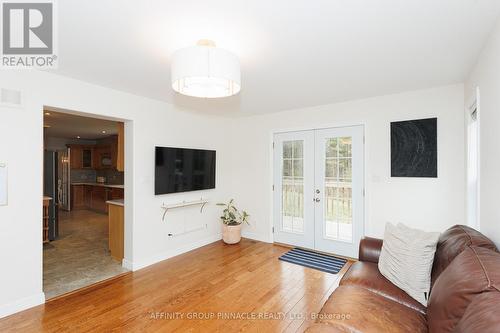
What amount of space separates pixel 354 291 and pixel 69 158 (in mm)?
8995

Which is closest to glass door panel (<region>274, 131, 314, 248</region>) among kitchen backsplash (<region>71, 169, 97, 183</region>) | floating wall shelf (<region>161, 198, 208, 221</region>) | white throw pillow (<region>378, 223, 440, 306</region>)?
floating wall shelf (<region>161, 198, 208, 221</region>)

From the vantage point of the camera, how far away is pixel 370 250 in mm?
2408

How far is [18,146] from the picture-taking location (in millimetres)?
2391

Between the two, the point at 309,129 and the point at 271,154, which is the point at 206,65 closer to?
the point at 309,129

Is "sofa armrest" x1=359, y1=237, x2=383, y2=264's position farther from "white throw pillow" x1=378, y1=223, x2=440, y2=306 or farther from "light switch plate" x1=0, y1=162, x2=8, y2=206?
"light switch plate" x1=0, y1=162, x2=8, y2=206

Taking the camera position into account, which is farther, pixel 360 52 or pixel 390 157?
pixel 390 157

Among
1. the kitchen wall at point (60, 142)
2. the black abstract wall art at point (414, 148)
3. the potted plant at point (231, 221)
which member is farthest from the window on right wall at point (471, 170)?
the kitchen wall at point (60, 142)

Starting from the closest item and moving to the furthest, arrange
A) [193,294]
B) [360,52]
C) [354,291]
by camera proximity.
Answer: [354,291]
[360,52]
[193,294]

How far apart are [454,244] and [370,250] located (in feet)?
2.56

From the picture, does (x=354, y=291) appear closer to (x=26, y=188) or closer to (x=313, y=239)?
(x=313, y=239)

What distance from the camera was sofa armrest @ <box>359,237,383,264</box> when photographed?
237 centimetres

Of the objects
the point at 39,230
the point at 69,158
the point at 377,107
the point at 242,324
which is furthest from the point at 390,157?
the point at 69,158

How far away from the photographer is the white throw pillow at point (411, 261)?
5.86 feet

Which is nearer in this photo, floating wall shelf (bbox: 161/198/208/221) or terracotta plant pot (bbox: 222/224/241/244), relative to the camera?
floating wall shelf (bbox: 161/198/208/221)
